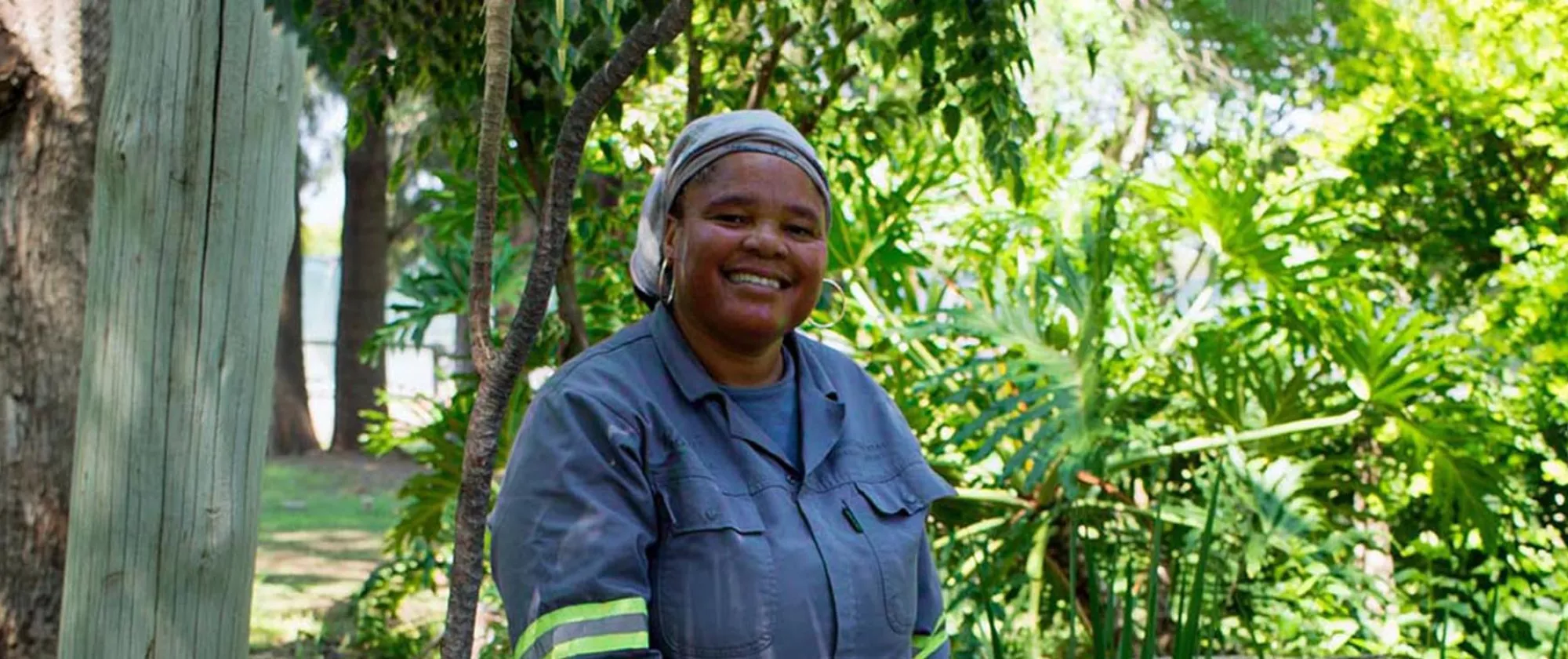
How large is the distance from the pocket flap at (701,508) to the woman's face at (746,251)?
26cm

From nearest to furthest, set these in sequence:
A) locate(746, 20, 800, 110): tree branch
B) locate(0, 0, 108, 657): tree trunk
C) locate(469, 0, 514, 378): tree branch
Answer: locate(469, 0, 514, 378): tree branch
locate(0, 0, 108, 657): tree trunk
locate(746, 20, 800, 110): tree branch

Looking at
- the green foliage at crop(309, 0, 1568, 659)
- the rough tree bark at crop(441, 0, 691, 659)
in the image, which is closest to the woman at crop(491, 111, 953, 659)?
the rough tree bark at crop(441, 0, 691, 659)

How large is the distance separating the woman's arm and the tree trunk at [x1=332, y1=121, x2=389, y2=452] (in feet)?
52.3

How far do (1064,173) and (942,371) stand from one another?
1.78 meters

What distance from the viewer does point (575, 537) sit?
80.0 inches

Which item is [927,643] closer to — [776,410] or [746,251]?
[776,410]

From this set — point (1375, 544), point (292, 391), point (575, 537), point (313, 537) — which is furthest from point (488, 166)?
point (292, 391)

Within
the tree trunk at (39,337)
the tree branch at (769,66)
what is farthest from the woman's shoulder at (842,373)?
the tree branch at (769,66)

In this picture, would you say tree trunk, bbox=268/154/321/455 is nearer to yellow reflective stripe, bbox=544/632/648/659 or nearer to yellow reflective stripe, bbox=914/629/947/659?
yellow reflective stripe, bbox=914/629/947/659

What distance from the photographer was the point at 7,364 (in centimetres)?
411

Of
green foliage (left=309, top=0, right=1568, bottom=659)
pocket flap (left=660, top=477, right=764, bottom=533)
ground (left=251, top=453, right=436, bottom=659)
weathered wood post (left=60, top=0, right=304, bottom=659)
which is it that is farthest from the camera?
ground (left=251, top=453, right=436, bottom=659)

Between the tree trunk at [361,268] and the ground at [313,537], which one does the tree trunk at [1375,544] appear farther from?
the tree trunk at [361,268]

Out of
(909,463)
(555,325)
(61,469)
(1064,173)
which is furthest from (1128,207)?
(909,463)

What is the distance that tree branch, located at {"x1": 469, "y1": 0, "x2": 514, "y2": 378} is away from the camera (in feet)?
10.1
